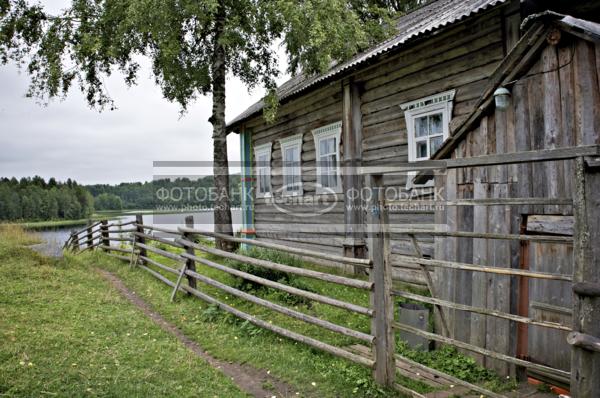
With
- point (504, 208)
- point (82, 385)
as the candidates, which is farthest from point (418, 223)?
point (82, 385)

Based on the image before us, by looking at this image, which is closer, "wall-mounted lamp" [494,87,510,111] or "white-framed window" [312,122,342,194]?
"wall-mounted lamp" [494,87,510,111]

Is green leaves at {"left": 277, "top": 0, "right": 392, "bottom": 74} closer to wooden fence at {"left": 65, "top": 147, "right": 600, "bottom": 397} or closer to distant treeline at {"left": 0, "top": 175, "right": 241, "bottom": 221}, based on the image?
wooden fence at {"left": 65, "top": 147, "right": 600, "bottom": 397}

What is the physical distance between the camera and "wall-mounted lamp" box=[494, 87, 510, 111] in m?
3.96

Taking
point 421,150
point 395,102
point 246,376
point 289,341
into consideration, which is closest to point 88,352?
point 246,376

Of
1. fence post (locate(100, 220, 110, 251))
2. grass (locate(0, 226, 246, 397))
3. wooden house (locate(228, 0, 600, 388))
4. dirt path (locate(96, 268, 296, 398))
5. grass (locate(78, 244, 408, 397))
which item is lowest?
dirt path (locate(96, 268, 296, 398))

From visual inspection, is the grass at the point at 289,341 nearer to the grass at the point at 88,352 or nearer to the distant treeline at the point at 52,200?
the grass at the point at 88,352

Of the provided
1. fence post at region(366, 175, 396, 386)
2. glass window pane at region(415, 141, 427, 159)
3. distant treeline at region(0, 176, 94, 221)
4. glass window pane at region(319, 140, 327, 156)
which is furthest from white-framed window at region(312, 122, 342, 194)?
distant treeline at region(0, 176, 94, 221)

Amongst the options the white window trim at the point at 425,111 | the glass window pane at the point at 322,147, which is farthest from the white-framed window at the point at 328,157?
the white window trim at the point at 425,111

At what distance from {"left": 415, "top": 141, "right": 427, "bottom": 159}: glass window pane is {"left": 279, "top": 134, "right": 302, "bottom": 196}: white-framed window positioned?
13.6ft

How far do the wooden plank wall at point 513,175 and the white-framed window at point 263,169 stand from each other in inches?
320

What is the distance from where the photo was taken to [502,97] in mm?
3969

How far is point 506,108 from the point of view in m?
4.06

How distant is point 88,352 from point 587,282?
4.77 metres

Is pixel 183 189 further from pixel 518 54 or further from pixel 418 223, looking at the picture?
pixel 518 54
